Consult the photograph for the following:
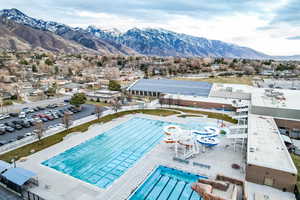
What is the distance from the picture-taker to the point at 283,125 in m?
27.6

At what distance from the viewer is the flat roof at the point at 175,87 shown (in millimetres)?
47781

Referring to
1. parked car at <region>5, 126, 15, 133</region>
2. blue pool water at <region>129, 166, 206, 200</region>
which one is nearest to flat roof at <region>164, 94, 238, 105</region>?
blue pool water at <region>129, 166, 206, 200</region>

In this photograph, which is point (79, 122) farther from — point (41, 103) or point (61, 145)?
point (41, 103)

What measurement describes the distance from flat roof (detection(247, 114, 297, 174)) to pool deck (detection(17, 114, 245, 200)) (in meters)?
2.32

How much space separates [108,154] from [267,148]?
1680cm

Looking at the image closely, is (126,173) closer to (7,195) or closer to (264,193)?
(7,195)

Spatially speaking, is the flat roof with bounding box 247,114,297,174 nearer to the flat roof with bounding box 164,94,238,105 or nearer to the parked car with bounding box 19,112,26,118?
the flat roof with bounding box 164,94,238,105

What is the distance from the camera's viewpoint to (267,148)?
18344mm

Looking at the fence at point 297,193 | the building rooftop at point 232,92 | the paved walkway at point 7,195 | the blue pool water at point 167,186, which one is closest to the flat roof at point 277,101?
the building rooftop at point 232,92

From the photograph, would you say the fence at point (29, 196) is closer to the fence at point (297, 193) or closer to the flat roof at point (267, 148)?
the flat roof at point (267, 148)

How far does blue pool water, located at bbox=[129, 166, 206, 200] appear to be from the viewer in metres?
15.8

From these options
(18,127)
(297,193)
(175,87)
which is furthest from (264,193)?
(175,87)

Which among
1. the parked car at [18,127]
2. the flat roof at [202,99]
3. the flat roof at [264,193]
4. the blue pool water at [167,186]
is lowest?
the blue pool water at [167,186]

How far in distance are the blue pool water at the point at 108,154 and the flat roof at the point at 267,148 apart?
11423 millimetres
